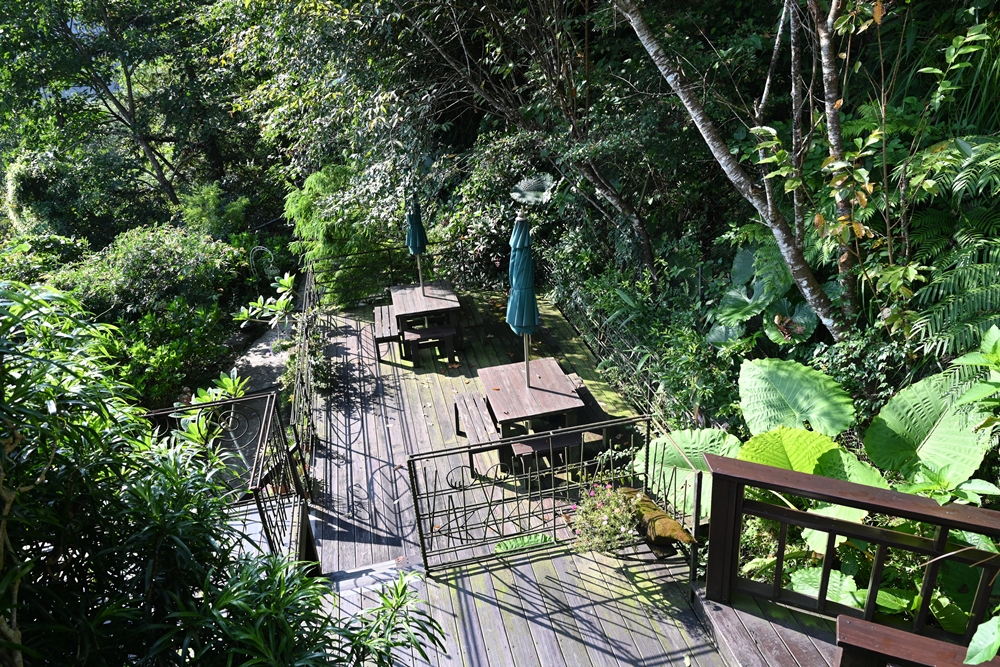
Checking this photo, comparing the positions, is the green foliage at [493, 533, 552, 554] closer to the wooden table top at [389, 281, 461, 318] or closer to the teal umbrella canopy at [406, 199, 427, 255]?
the wooden table top at [389, 281, 461, 318]

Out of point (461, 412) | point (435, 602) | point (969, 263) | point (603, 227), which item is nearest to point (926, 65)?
point (969, 263)

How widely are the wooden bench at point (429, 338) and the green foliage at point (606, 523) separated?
340cm

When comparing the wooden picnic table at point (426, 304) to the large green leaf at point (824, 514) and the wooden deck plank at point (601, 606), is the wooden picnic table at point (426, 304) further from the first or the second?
the large green leaf at point (824, 514)

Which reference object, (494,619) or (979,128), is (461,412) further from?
(979,128)

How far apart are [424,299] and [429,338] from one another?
0.55m

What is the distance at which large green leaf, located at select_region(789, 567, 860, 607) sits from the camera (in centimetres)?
323

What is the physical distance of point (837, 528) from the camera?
96.9 inches

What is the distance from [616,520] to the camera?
13.6ft

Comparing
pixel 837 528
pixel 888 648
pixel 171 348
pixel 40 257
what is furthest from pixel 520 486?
pixel 40 257

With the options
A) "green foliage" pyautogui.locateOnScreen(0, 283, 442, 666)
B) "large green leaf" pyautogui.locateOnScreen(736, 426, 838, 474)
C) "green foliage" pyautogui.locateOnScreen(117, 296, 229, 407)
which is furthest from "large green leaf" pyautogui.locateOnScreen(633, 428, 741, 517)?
"green foliage" pyautogui.locateOnScreen(117, 296, 229, 407)

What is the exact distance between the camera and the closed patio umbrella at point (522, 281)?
5066 millimetres

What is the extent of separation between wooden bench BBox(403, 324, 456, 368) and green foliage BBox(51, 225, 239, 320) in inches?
217

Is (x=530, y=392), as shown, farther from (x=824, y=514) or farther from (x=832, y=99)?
(x=832, y=99)

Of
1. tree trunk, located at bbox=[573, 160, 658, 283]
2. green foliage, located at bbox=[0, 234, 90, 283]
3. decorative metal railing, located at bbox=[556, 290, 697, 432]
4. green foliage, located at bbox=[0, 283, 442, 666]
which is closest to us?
green foliage, located at bbox=[0, 283, 442, 666]
